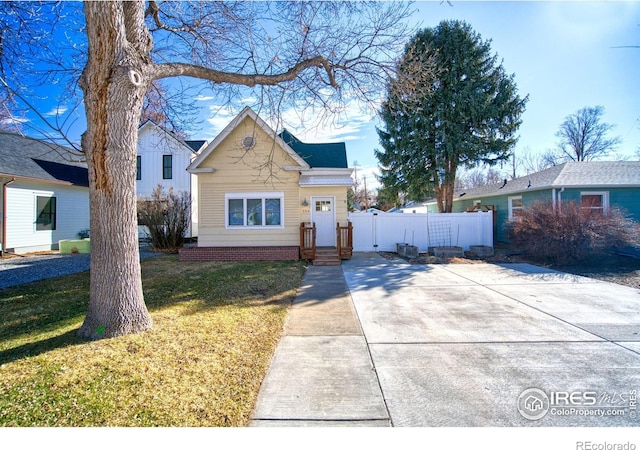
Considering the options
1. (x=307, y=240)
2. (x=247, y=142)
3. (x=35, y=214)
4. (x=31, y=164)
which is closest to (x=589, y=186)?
(x=307, y=240)

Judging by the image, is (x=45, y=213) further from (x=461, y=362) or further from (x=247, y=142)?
(x=461, y=362)

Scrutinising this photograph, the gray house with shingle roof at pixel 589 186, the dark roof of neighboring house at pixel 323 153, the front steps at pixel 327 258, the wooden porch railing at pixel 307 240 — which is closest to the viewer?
the front steps at pixel 327 258

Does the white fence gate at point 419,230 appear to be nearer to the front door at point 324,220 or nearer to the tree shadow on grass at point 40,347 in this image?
the front door at point 324,220

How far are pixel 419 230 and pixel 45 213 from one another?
711 inches

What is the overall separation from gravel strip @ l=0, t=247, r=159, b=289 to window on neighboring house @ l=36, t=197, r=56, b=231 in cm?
222

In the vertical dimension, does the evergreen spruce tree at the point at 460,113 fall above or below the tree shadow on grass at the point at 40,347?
above

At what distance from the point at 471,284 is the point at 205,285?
6.80 meters

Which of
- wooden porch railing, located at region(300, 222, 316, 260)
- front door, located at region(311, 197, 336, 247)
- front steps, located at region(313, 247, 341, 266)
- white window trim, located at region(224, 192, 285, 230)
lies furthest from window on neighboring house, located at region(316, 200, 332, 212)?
front steps, located at region(313, 247, 341, 266)

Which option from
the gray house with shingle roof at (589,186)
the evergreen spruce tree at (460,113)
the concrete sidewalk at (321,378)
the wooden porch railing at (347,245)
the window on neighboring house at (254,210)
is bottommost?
the concrete sidewalk at (321,378)

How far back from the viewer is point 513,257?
11.9m

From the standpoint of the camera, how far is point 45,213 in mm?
13711

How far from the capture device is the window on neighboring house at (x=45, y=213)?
1333 cm

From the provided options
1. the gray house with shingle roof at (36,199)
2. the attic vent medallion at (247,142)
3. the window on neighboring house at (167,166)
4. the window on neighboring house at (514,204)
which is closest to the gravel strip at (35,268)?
the gray house with shingle roof at (36,199)

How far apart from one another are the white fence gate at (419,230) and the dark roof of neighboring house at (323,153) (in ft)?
8.76
